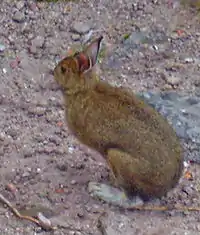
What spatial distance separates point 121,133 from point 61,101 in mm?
1316

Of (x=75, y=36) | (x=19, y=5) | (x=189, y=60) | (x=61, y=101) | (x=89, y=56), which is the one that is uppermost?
(x=89, y=56)

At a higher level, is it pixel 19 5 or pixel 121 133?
pixel 19 5

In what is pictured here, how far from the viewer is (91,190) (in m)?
6.01

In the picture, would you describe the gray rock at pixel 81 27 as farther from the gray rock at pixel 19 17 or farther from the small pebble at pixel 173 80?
the small pebble at pixel 173 80


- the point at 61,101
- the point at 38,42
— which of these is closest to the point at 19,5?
the point at 38,42

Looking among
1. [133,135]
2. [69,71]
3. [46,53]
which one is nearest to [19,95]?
[46,53]

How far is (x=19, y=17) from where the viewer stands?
25.5 ft

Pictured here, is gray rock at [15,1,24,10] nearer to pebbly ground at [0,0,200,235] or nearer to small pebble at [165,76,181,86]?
pebbly ground at [0,0,200,235]

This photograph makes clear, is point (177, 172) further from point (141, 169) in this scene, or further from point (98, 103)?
point (98, 103)

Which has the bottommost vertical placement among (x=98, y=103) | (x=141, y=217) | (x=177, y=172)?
(x=141, y=217)

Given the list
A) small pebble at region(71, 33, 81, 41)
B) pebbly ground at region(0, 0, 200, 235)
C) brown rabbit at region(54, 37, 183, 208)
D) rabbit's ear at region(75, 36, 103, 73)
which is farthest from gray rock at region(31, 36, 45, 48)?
rabbit's ear at region(75, 36, 103, 73)

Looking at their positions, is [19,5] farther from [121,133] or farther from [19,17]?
[121,133]

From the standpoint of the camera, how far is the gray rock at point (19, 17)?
775cm

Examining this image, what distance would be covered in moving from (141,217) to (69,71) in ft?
3.80
